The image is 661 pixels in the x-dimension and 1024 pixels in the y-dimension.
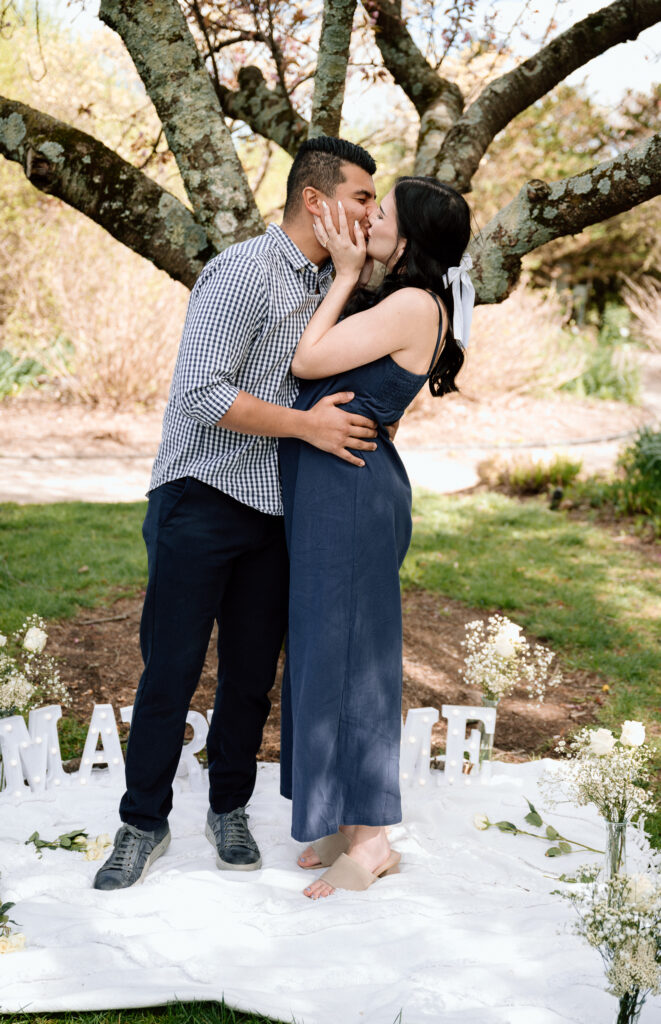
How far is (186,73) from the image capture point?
10.8 feet

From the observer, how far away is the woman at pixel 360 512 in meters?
2.53

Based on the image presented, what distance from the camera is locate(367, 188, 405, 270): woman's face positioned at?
8.45 ft

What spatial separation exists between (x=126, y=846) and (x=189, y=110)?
2594 mm

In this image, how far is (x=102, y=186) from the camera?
3.39 m

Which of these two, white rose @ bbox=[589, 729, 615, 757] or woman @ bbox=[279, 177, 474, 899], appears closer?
white rose @ bbox=[589, 729, 615, 757]

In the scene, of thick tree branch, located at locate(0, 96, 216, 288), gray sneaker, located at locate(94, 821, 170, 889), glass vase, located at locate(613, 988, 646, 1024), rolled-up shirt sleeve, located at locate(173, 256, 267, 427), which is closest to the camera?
glass vase, located at locate(613, 988, 646, 1024)

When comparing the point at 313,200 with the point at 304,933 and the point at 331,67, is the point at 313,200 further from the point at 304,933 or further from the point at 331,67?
the point at 304,933

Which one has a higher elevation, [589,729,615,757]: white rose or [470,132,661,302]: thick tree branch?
[470,132,661,302]: thick tree branch

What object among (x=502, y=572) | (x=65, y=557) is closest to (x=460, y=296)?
(x=502, y=572)

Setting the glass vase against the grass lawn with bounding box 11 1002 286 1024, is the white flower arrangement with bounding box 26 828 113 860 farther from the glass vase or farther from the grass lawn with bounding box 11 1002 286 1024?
the glass vase

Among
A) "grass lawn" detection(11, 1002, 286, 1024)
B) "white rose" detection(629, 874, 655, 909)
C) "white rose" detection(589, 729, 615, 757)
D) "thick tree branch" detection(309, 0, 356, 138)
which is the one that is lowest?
"grass lawn" detection(11, 1002, 286, 1024)

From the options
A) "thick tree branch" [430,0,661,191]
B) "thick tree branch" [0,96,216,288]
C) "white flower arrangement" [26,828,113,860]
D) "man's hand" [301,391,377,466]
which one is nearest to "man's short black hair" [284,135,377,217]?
"man's hand" [301,391,377,466]

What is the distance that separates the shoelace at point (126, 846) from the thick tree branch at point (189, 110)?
2.13 m

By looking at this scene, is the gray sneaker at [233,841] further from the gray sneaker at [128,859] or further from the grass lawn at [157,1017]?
the grass lawn at [157,1017]
